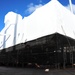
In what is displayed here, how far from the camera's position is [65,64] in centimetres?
2525

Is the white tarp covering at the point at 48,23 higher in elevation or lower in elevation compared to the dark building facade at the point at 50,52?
higher

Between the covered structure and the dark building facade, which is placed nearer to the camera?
the dark building facade

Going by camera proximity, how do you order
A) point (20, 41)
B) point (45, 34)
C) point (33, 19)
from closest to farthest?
point (45, 34) → point (33, 19) → point (20, 41)

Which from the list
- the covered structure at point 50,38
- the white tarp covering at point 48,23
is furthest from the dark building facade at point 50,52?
the white tarp covering at point 48,23

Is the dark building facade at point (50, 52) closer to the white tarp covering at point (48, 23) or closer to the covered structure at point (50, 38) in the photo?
the covered structure at point (50, 38)

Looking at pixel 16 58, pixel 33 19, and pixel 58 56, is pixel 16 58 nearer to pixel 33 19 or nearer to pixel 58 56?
pixel 33 19

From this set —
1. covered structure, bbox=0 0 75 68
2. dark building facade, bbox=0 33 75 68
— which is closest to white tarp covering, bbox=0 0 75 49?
covered structure, bbox=0 0 75 68

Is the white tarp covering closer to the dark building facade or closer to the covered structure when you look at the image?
the covered structure

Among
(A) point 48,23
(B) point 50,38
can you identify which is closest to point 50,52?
(B) point 50,38

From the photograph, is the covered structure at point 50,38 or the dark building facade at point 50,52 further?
the covered structure at point 50,38

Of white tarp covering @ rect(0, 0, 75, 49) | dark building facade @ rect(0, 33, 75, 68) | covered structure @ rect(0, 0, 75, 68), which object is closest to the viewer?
dark building facade @ rect(0, 33, 75, 68)

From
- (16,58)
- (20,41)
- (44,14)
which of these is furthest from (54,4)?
(16,58)

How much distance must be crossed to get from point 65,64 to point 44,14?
8.53 metres

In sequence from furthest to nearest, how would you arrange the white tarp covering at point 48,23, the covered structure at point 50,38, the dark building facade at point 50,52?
the white tarp covering at point 48,23, the covered structure at point 50,38, the dark building facade at point 50,52
